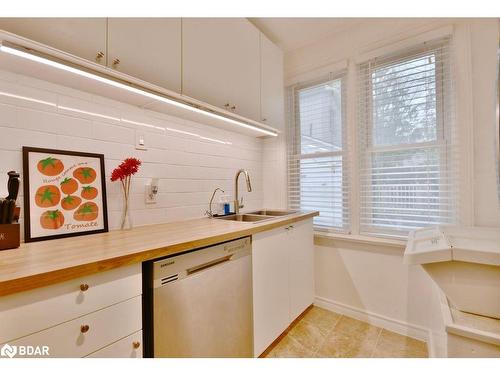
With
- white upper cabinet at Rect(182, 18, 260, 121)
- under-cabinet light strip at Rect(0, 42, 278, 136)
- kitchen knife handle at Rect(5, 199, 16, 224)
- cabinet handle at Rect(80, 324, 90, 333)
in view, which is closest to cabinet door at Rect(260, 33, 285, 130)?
white upper cabinet at Rect(182, 18, 260, 121)

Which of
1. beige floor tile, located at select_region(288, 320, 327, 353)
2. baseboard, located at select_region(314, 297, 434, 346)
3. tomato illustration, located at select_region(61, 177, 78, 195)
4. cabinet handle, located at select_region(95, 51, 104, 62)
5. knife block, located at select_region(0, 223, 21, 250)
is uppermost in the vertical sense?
cabinet handle, located at select_region(95, 51, 104, 62)

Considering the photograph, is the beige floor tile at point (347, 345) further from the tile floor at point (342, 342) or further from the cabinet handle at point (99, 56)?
the cabinet handle at point (99, 56)

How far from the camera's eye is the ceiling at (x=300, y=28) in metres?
2.13

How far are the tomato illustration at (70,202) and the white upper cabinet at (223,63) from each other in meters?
0.84

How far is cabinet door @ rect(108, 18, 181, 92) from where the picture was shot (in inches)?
46.3

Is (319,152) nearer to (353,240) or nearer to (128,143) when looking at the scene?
(353,240)

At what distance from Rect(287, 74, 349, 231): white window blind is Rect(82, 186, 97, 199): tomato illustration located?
178cm

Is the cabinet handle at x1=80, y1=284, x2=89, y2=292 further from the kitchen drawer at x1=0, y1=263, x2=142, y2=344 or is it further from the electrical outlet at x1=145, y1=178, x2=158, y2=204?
the electrical outlet at x1=145, y1=178, x2=158, y2=204

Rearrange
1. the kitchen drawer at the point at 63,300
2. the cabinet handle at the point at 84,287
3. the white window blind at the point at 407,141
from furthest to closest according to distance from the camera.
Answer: the white window blind at the point at 407,141 → the cabinet handle at the point at 84,287 → the kitchen drawer at the point at 63,300

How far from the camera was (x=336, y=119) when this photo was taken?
231cm

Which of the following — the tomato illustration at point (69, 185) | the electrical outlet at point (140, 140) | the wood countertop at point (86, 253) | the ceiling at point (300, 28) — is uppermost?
the ceiling at point (300, 28)

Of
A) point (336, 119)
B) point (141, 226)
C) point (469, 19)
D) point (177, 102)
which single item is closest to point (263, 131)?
point (336, 119)

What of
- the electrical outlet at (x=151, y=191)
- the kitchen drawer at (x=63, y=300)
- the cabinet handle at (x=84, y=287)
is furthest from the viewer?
the electrical outlet at (x=151, y=191)

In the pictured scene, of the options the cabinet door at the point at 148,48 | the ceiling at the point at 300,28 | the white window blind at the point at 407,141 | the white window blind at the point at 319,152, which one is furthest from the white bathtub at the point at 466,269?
the ceiling at the point at 300,28
